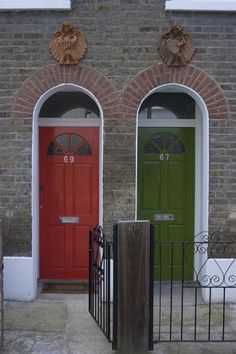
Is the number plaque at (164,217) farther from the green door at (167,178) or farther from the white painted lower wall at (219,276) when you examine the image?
the white painted lower wall at (219,276)

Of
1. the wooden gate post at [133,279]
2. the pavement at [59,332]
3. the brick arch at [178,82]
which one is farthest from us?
the brick arch at [178,82]

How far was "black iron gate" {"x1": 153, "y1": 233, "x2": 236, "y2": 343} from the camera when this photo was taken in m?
4.89

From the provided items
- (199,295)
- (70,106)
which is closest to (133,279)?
(199,295)

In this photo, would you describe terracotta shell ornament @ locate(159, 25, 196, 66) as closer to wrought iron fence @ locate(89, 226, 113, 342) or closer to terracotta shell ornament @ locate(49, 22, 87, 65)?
terracotta shell ornament @ locate(49, 22, 87, 65)

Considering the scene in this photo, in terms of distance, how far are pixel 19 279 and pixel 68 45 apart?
295 centimetres

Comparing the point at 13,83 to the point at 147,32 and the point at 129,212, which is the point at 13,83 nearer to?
the point at 147,32

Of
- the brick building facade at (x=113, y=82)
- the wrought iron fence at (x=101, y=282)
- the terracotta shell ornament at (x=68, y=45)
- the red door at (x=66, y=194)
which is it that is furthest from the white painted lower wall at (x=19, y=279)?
the terracotta shell ornament at (x=68, y=45)

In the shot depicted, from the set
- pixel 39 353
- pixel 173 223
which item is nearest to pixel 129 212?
pixel 173 223

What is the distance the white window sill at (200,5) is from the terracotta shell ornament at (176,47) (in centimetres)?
24

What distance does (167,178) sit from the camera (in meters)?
6.64

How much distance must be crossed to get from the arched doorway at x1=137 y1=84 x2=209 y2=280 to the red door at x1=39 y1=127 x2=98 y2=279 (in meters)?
0.68

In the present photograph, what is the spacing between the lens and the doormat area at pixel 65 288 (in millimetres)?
6254

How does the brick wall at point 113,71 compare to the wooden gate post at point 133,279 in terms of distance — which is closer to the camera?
the wooden gate post at point 133,279

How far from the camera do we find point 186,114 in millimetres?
6672
